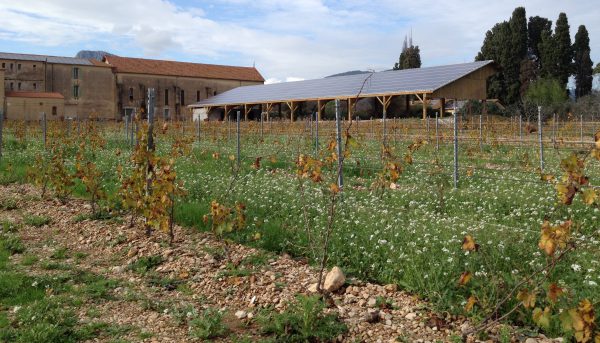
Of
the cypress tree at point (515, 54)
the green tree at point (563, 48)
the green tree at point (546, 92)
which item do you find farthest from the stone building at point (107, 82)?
the green tree at point (563, 48)

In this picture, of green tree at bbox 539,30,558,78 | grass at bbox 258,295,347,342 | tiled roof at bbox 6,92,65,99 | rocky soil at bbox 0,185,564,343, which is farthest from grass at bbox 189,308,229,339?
tiled roof at bbox 6,92,65,99

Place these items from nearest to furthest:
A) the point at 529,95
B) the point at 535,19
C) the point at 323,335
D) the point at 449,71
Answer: the point at 323,335, the point at 449,71, the point at 529,95, the point at 535,19

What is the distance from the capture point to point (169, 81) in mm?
56562

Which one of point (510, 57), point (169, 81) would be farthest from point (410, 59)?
point (169, 81)

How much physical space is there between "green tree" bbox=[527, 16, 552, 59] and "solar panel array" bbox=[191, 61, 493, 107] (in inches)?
679

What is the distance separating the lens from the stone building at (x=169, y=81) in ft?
178

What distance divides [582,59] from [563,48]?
4.84 metres

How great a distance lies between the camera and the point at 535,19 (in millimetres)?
45844

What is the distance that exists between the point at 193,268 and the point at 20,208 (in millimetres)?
4417

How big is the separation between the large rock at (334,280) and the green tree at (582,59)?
151 ft

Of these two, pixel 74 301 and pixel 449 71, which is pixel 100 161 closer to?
pixel 74 301

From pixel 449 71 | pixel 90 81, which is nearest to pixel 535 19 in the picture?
pixel 449 71

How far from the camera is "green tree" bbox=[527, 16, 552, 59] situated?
4562 centimetres

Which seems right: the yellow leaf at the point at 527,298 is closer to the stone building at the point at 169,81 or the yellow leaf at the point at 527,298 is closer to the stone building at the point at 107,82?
the stone building at the point at 107,82
